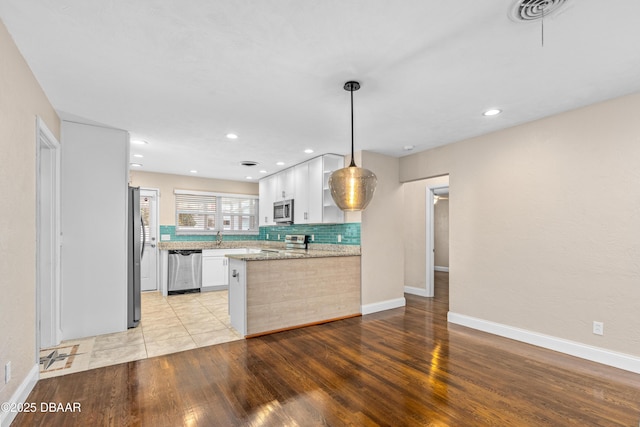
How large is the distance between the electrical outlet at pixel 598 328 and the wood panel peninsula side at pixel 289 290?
105 inches

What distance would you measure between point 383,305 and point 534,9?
4.14m

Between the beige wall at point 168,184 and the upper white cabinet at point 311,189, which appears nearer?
the upper white cabinet at point 311,189

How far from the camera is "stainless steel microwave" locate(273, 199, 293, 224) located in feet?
18.7

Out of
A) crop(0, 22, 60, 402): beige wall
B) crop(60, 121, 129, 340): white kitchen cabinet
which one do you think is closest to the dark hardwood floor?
crop(0, 22, 60, 402): beige wall

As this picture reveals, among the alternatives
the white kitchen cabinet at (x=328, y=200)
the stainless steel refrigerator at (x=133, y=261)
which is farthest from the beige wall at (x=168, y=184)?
the white kitchen cabinet at (x=328, y=200)

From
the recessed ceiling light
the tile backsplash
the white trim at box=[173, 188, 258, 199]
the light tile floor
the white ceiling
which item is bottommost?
the light tile floor

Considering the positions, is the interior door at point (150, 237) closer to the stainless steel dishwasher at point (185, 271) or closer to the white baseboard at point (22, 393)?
the stainless steel dishwasher at point (185, 271)

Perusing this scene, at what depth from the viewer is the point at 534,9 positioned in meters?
1.70

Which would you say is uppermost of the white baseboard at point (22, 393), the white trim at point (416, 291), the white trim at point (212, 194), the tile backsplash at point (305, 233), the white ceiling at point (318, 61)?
the white ceiling at point (318, 61)

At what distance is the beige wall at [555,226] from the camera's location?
2842mm

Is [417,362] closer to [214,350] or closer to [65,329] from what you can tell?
[214,350]

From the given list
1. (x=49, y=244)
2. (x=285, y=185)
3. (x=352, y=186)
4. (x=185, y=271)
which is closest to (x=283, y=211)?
(x=285, y=185)

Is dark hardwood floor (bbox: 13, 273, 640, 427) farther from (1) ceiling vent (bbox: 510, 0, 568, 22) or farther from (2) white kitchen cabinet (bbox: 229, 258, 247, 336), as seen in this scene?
(1) ceiling vent (bbox: 510, 0, 568, 22)

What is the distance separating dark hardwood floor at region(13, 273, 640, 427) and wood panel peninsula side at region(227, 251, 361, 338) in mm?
356
